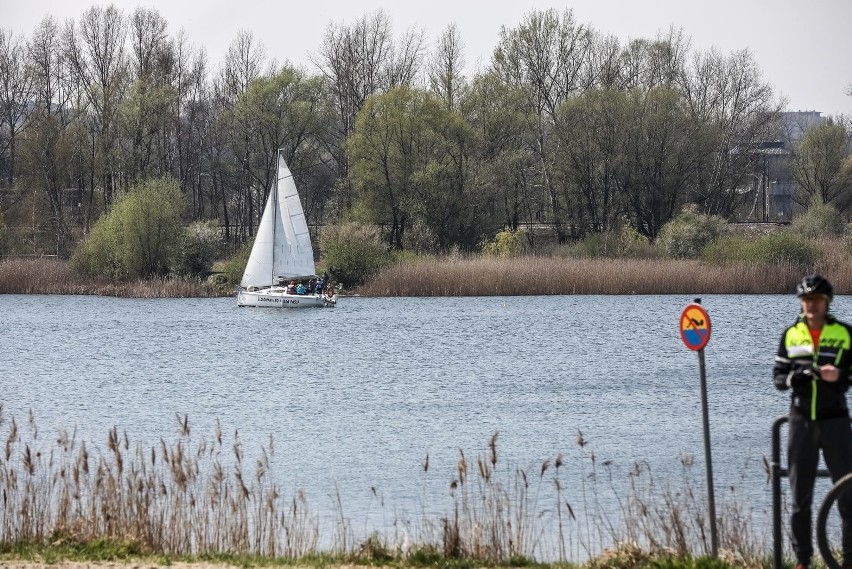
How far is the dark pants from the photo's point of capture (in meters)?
8.61

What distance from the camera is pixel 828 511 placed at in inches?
338

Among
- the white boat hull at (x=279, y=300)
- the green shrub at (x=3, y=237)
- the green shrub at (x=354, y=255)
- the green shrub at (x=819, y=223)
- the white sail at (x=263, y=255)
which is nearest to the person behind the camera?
the white boat hull at (x=279, y=300)

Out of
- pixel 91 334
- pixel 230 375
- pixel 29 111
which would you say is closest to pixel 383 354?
pixel 230 375

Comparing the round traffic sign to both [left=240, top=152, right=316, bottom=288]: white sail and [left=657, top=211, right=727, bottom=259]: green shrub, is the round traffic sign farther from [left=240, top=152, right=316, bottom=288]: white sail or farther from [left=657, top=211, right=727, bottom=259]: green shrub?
[left=657, top=211, right=727, bottom=259]: green shrub

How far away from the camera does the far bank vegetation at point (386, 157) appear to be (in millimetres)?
63156

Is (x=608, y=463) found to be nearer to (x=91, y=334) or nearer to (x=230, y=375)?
(x=230, y=375)

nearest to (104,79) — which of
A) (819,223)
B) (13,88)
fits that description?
(13,88)

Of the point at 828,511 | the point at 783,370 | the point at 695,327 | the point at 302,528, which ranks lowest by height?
the point at 302,528

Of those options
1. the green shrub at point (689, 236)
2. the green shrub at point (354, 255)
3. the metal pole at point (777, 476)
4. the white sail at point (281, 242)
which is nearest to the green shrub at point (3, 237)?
the white sail at point (281, 242)

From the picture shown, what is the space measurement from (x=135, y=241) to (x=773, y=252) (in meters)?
29.2

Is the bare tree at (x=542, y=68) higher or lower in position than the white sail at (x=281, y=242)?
higher

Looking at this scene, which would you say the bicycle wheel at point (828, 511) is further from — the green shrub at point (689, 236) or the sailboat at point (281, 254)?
the green shrub at point (689, 236)

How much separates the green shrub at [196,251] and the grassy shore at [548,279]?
180 centimetres

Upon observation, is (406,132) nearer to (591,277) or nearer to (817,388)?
(591,277)
